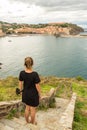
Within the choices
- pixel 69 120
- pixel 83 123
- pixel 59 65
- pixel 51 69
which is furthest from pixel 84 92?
pixel 59 65

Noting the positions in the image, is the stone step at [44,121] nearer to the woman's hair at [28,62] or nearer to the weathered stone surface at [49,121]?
the weathered stone surface at [49,121]

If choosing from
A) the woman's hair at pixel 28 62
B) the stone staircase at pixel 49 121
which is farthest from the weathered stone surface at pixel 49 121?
the woman's hair at pixel 28 62

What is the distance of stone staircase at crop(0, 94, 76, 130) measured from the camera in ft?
24.1

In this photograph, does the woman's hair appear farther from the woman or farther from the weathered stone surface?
the weathered stone surface

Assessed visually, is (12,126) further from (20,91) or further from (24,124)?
(20,91)

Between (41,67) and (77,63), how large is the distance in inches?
490

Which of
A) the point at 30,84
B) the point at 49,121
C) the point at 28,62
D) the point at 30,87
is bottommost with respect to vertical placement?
the point at 49,121

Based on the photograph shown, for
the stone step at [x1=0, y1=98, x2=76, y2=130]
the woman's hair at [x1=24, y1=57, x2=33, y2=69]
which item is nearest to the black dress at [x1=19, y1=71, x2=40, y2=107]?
the woman's hair at [x1=24, y1=57, x2=33, y2=69]

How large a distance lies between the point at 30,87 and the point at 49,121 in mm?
2732

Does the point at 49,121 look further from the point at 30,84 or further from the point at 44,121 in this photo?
the point at 30,84

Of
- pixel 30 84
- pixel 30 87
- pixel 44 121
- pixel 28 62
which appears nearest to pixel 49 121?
pixel 44 121

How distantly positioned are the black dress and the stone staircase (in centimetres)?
81

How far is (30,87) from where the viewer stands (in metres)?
7.30

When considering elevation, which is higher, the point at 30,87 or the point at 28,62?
the point at 28,62
